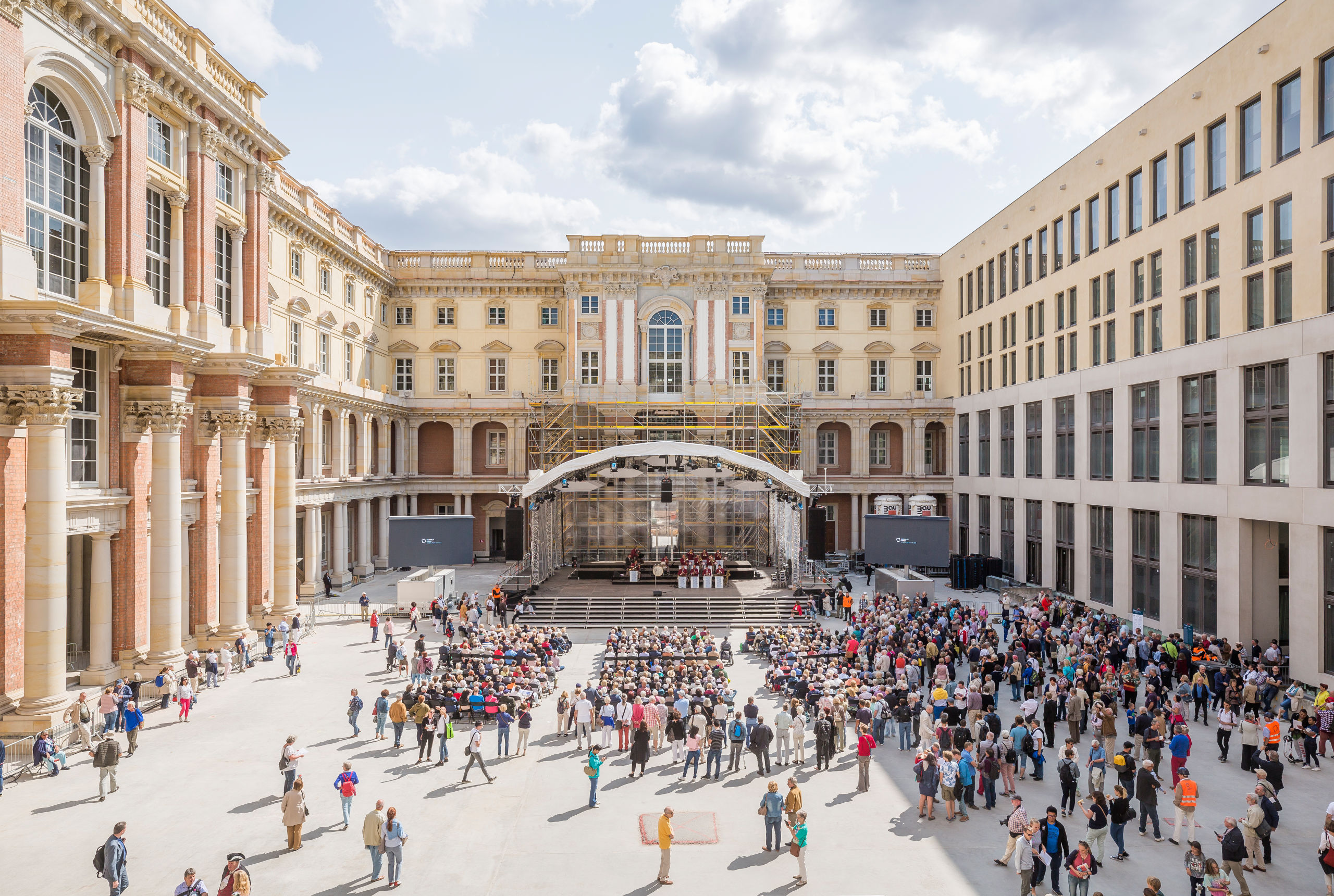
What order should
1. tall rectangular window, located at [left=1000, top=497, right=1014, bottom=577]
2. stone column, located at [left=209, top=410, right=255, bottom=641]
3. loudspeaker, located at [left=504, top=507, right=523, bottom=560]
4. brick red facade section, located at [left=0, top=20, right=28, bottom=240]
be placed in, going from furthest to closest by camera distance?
tall rectangular window, located at [left=1000, top=497, right=1014, bottom=577], loudspeaker, located at [left=504, top=507, right=523, bottom=560], stone column, located at [left=209, top=410, right=255, bottom=641], brick red facade section, located at [left=0, top=20, right=28, bottom=240]

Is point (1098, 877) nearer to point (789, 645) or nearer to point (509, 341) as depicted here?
point (789, 645)

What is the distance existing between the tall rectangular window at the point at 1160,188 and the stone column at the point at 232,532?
31827mm

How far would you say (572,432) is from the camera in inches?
1646

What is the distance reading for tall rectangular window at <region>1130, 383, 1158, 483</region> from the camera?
28.5m

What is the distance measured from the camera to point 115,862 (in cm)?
1055

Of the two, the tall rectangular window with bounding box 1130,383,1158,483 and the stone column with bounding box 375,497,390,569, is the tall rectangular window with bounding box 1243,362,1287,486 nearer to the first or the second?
the tall rectangular window with bounding box 1130,383,1158,483

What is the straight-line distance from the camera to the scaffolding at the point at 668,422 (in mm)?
41844

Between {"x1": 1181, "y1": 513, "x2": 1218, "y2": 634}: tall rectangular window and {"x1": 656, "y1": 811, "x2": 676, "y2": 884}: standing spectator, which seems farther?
{"x1": 1181, "y1": 513, "x2": 1218, "y2": 634}: tall rectangular window

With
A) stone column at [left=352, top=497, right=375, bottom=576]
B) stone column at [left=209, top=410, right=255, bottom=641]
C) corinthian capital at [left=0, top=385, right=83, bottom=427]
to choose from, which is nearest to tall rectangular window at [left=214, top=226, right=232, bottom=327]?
stone column at [left=209, top=410, right=255, bottom=641]

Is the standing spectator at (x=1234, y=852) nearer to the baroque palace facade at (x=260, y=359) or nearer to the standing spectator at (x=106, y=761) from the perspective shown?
the standing spectator at (x=106, y=761)

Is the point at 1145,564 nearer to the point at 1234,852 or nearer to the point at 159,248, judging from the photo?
the point at 1234,852

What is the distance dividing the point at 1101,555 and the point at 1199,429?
7.89m

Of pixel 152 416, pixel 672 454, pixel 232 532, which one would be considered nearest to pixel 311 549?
pixel 232 532

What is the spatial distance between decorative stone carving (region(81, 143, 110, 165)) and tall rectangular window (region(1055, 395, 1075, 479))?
35.0 metres
